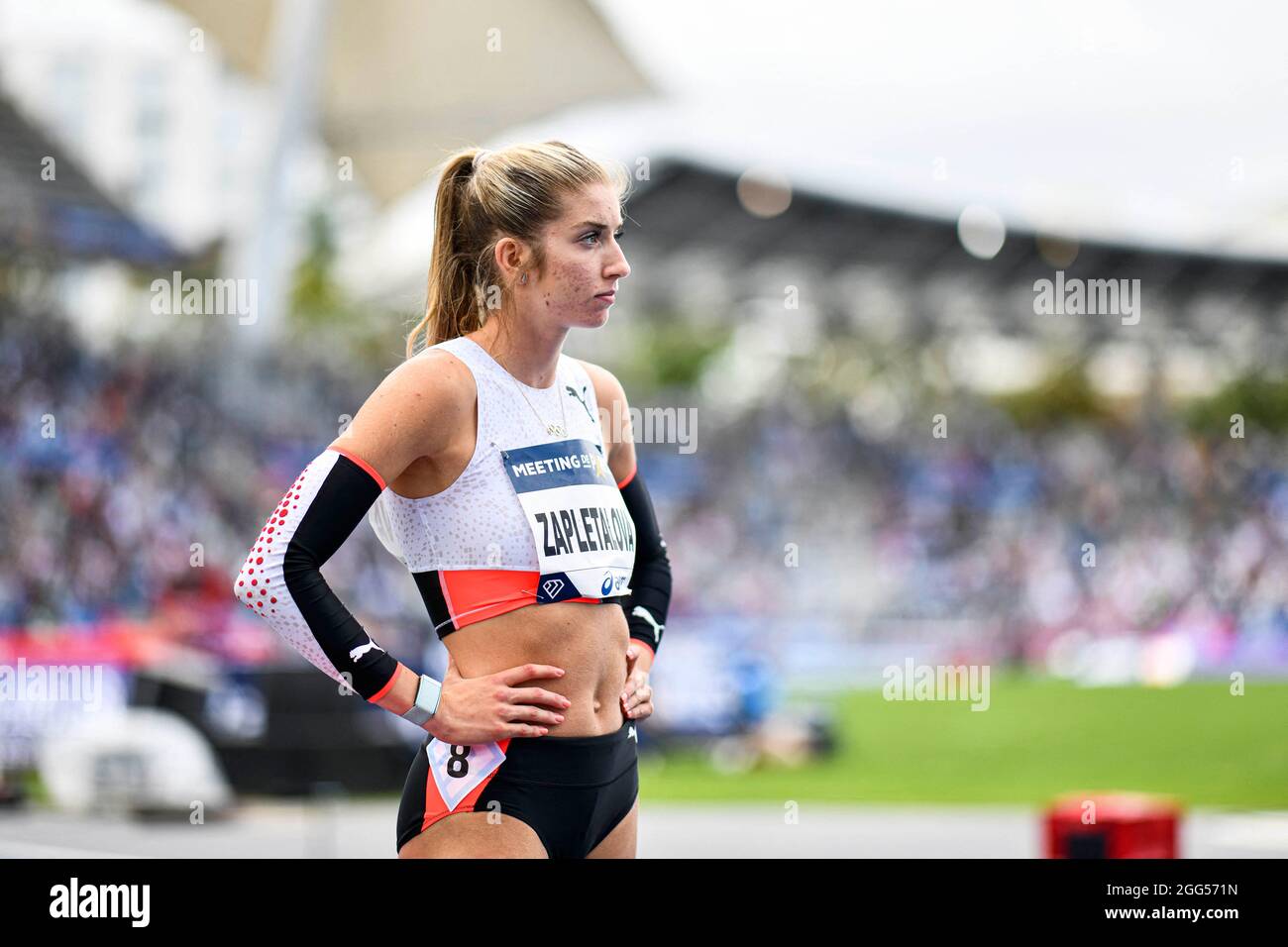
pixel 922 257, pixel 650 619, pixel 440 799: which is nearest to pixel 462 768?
pixel 440 799

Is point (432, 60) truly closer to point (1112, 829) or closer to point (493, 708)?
point (1112, 829)

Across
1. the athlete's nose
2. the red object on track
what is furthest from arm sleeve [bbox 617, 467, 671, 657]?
the red object on track

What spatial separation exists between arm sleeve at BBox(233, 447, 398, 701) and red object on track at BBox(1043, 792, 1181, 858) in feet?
12.4

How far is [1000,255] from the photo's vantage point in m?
38.3

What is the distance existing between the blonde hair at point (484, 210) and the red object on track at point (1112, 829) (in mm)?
3666

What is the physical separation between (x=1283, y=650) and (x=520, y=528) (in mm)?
22895

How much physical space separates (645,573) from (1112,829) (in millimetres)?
3162

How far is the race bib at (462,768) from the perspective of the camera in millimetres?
2566

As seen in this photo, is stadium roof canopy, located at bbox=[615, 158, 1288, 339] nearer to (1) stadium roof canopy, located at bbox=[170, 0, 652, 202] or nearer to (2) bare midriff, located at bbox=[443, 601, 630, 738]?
(1) stadium roof canopy, located at bbox=[170, 0, 652, 202]

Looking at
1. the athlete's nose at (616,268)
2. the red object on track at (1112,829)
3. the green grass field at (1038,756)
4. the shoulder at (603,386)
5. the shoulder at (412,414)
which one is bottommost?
the green grass field at (1038,756)

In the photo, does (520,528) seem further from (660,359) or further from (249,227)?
(660,359)

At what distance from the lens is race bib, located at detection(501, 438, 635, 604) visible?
8.55ft

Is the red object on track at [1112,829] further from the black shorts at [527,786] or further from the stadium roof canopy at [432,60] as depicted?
the stadium roof canopy at [432,60]

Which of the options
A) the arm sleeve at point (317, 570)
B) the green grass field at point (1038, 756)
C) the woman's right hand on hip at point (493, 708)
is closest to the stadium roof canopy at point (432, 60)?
the green grass field at point (1038, 756)
